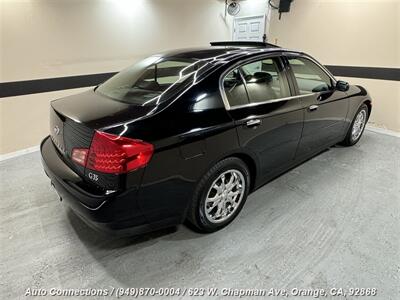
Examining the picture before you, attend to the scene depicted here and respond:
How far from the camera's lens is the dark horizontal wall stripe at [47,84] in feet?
11.4

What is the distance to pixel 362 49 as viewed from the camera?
427 centimetres

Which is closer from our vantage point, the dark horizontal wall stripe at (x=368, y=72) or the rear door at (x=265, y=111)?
the rear door at (x=265, y=111)

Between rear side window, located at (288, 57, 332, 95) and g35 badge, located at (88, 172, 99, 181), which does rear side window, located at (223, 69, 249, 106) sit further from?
g35 badge, located at (88, 172, 99, 181)

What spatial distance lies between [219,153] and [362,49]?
371 cm

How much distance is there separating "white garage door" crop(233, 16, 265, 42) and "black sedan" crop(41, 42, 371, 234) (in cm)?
337

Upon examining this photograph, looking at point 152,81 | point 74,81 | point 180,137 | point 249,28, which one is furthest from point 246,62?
point 249,28

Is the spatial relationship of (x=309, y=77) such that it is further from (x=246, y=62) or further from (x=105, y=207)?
(x=105, y=207)

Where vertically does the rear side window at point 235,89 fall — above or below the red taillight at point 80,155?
above

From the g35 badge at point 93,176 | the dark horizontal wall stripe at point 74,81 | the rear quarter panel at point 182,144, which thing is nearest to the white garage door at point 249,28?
the dark horizontal wall stripe at point 74,81

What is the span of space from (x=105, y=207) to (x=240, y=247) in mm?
954

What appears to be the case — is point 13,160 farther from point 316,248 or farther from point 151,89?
point 316,248

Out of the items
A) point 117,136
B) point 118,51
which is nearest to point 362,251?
point 117,136

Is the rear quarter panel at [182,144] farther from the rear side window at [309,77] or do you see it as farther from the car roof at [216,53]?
the rear side window at [309,77]

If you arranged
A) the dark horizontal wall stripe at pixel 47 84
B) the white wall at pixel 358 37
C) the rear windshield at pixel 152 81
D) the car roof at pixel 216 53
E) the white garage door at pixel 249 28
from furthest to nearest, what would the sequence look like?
the white garage door at pixel 249 28 < the white wall at pixel 358 37 < the dark horizontal wall stripe at pixel 47 84 < the car roof at pixel 216 53 < the rear windshield at pixel 152 81
